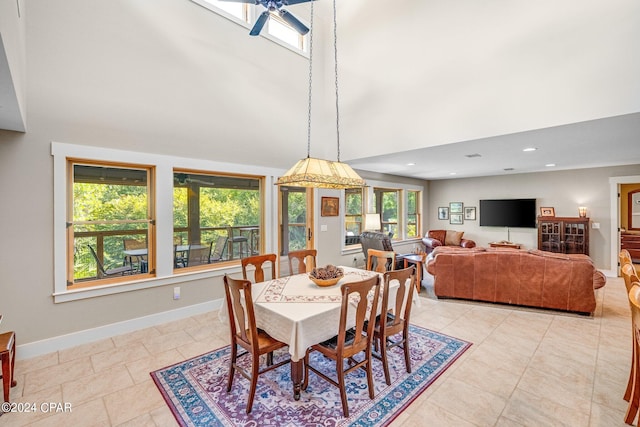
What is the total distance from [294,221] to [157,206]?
7.75ft

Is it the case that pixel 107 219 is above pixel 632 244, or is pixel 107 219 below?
above

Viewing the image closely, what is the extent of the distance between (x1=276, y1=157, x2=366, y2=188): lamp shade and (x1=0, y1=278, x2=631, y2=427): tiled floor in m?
1.94

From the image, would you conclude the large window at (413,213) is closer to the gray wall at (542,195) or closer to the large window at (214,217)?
the gray wall at (542,195)

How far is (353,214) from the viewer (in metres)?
6.81

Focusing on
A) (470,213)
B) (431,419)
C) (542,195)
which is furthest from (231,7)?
(542,195)

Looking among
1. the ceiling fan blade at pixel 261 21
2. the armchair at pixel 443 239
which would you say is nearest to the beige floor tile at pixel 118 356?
the ceiling fan blade at pixel 261 21

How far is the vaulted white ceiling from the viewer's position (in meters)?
2.93

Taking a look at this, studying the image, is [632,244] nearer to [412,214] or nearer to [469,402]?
[412,214]

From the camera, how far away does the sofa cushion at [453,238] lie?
7.95 meters

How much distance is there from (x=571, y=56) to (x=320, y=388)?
4.11 meters

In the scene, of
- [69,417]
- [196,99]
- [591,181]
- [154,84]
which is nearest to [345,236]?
[196,99]

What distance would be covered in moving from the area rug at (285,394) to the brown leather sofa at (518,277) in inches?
67.9

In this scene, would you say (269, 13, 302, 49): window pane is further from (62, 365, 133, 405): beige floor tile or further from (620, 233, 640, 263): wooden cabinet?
(620, 233, 640, 263): wooden cabinet

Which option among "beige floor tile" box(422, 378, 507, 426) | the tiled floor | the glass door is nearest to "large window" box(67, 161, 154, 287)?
the tiled floor
